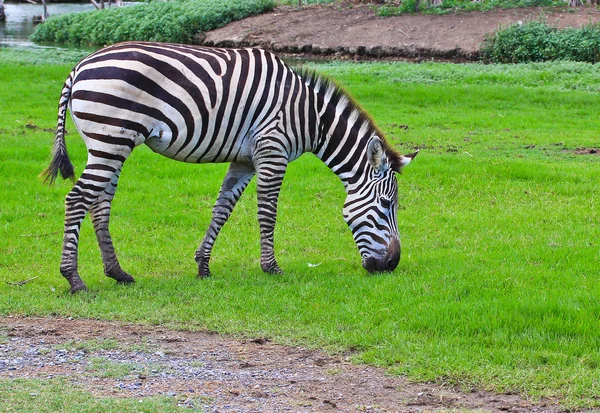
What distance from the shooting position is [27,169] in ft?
44.8

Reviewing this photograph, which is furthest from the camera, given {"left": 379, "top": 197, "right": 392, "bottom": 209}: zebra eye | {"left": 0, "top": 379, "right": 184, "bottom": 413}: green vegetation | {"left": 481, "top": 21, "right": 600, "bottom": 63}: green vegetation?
{"left": 481, "top": 21, "right": 600, "bottom": 63}: green vegetation

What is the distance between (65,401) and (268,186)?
13.5 ft

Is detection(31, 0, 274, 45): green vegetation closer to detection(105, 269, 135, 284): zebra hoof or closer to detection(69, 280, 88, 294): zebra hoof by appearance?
detection(105, 269, 135, 284): zebra hoof

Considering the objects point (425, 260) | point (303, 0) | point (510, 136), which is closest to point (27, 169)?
point (425, 260)

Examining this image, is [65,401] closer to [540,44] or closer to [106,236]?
[106,236]

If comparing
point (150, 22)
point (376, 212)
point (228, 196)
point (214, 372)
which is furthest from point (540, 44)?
point (214, 372)

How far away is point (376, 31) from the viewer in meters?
39.5

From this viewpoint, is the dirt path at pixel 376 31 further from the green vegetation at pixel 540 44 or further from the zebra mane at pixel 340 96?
the zebra mane at pixel 340 96

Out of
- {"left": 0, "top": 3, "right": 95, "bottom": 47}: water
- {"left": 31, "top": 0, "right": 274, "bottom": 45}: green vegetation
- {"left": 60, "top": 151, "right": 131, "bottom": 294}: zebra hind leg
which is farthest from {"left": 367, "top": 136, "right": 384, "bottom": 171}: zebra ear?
{"left": 31, "top": 0, "right": 274, "bottom": 45}: green vegetation

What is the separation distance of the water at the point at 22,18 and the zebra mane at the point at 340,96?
118 ft

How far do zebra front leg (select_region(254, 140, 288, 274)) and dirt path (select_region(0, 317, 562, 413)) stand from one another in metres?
2.13

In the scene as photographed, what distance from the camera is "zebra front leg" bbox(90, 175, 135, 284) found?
870 centimetres

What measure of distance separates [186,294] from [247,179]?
1707 millimetres

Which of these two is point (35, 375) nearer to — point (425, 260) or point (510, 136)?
→ point (425, 260)
